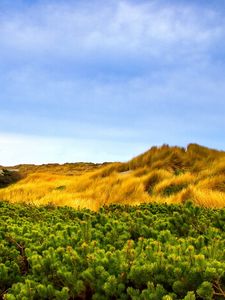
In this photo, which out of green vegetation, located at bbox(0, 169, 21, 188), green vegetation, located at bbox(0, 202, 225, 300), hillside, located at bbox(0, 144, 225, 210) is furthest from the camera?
green vegetation, located at bbox(0, 169, 21, 188)

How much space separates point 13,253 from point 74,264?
1088mm

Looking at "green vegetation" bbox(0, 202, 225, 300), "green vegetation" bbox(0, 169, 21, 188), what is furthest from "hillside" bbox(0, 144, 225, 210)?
"green vegetation" bbox(0, 169, 21, 188)

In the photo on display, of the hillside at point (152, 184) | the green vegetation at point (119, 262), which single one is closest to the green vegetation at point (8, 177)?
the hillside at point (152, 184)

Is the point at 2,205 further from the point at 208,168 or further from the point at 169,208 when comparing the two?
the point at 208,168

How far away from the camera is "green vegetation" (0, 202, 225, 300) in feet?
10.8

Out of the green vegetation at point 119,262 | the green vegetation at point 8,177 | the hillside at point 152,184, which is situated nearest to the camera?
the green vegetation at point 119,262

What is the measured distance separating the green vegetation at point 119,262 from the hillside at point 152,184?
17.5 ft

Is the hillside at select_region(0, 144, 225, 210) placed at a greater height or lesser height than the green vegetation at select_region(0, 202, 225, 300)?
greater

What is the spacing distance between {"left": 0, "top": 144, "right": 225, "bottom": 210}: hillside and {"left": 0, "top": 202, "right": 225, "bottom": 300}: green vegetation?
5.34 metres

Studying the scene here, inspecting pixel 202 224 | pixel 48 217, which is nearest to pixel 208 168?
pixel 48 217

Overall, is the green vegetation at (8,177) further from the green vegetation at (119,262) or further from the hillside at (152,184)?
the green vegetation at (119,262)

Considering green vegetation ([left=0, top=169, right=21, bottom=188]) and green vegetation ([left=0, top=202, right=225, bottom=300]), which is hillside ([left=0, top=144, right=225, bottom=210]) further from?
green vegetation ([left=0, top=169, right=21, bottom=188])

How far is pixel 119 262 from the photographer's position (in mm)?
3717

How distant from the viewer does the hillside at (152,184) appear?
11.9 m
